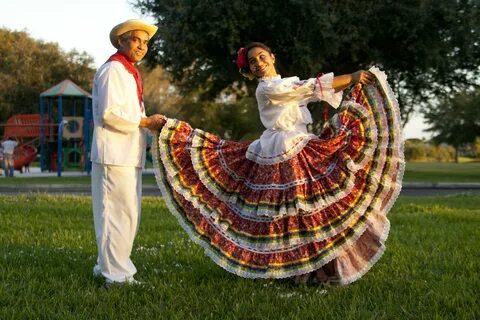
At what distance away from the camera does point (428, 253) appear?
6383 mm

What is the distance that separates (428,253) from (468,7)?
57.2 ft

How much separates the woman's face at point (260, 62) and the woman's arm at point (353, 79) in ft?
1.90

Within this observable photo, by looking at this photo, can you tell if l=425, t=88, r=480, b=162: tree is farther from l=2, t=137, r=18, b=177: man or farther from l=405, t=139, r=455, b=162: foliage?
l=405, t=139, r=455, b=162: foliage

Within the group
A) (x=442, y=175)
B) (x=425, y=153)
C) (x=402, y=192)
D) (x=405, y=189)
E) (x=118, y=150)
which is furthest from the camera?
(x=425, y=153)

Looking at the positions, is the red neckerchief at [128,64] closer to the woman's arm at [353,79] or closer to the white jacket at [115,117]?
the white jacket at [115,117]

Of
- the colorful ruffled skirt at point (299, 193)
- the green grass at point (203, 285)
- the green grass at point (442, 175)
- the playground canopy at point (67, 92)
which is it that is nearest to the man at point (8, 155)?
the playground canopy at point (67, 92)

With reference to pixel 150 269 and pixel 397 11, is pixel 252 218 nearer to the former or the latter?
pixel 150 269

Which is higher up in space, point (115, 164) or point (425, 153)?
point (115, 164)

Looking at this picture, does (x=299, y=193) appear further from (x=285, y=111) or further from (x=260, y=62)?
(x=260, y=62)

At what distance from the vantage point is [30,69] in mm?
47375

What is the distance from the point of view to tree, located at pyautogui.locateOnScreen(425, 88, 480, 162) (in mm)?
33281

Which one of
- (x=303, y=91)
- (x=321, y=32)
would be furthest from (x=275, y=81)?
(x=321, y=32)

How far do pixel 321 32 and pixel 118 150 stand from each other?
16206 mm

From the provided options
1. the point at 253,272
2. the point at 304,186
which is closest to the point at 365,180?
the point at 304,186
